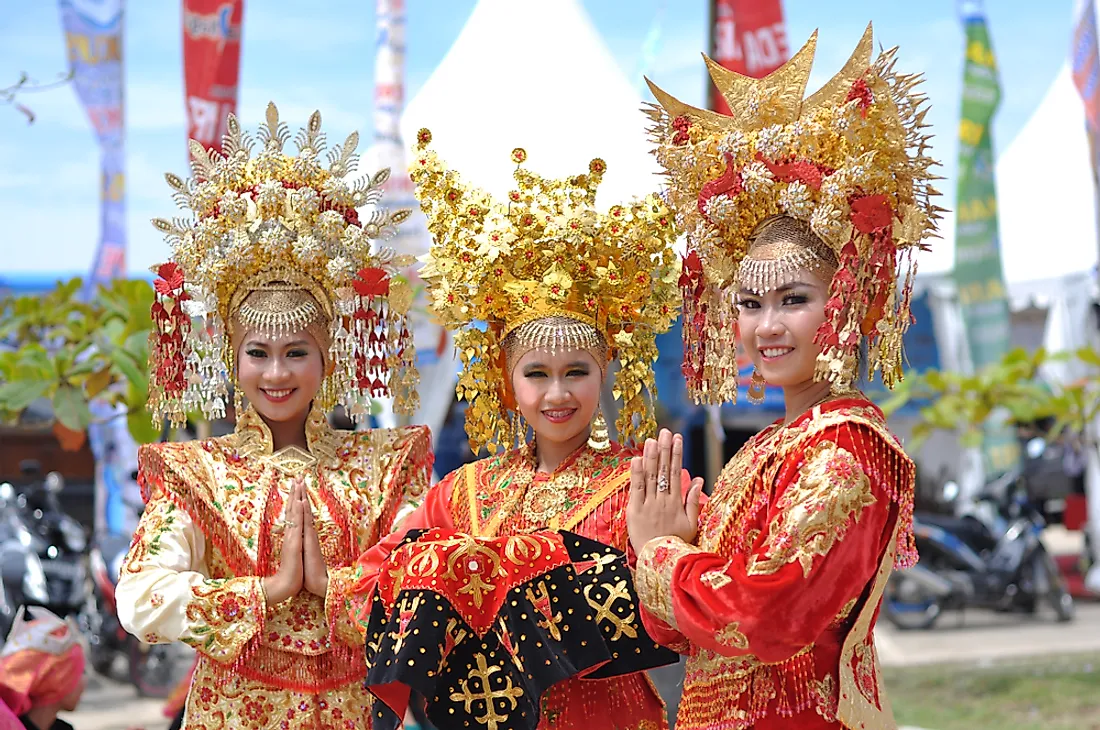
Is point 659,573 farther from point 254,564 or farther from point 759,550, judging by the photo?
point 254,564

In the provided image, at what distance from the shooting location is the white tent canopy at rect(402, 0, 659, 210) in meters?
7.50

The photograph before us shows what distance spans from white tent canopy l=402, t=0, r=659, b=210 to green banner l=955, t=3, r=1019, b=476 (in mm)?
3024

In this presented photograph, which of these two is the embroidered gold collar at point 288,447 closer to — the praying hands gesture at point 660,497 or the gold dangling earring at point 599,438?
the gold dangling earring at point 599,438

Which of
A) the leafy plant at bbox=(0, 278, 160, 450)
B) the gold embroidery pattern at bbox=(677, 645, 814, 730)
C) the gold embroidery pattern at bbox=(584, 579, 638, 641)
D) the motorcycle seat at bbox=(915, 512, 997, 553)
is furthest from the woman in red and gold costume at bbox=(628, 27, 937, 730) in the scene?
the motorcycle seat at bbox=(915, 512, 997, 553)

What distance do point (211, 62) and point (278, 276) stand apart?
11.0 feet

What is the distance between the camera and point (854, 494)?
7.55ft

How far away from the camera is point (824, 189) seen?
8.14 feet

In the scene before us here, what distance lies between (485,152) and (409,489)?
448cm

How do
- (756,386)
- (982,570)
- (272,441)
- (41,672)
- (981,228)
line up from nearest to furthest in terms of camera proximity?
1. (756,386)
2. (272,441)
3. (41,672)
4. (982,570)
5. (981,228)

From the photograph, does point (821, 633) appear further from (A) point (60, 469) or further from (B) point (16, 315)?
(A) point (60, 469)

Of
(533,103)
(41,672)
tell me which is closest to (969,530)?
(533,103)

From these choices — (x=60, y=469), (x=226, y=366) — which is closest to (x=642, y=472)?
(x=226, y=366)

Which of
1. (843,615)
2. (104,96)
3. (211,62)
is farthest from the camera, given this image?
(104,96)

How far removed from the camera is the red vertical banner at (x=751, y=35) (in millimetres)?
7273
